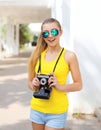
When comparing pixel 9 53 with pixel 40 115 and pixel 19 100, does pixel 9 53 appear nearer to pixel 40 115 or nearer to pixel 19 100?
pixel 19 100

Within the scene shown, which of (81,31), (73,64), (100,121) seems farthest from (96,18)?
(73,64)

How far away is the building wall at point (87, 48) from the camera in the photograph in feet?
20.7

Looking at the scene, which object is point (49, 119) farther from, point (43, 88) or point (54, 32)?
point (54, 32)

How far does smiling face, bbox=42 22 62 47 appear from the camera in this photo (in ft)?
9.71

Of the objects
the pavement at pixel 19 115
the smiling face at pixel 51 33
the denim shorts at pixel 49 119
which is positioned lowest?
the pavement at pixel 19 115

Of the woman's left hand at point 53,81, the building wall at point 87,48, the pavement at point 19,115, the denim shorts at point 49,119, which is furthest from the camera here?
the building wall at point 87,48

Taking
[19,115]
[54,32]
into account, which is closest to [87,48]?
[19,115]

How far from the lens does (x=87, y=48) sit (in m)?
6.37

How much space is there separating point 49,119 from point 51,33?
2.40 feet

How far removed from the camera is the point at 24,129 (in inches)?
222

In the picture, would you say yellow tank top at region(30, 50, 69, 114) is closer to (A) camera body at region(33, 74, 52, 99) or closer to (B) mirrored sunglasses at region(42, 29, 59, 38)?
(A) camera body at region(33, 74, 52, 99)

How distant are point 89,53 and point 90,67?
260 millimetres

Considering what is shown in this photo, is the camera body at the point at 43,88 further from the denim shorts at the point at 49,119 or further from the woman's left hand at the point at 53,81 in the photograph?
the denim shorts at the point at 49,119

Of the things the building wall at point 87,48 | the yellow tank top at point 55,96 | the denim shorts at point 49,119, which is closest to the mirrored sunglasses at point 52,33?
the yellow tank top at point 55,96
